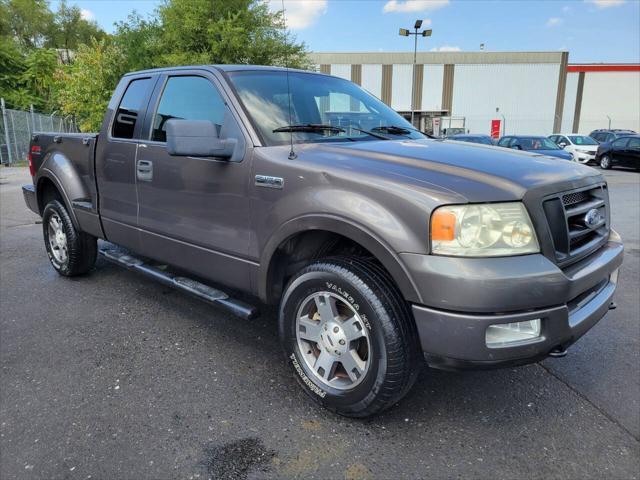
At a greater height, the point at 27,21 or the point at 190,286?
the point at 27,21

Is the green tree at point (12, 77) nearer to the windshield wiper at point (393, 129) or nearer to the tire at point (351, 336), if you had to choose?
the windshield wiper at point (393, 129)

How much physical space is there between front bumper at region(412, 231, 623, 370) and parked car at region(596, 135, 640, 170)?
73.4ft

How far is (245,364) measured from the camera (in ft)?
11.1

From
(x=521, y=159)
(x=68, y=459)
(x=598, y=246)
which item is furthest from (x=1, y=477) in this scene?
(x=598, y=246)

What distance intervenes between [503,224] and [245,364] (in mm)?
1939

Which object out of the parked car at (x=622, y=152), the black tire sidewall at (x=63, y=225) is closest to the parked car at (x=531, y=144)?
the parked car at (x=622, y=152)

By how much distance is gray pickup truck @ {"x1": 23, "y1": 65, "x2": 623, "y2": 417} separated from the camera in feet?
7.37

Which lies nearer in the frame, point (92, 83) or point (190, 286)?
point (190, 286)

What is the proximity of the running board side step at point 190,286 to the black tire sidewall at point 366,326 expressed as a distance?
1.02ft

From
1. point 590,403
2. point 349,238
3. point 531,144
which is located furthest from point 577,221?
point 531,144

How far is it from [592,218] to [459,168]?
87 cm

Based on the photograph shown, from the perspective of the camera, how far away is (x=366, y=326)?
8.21 ft

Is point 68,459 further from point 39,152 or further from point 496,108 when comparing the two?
point 496,108

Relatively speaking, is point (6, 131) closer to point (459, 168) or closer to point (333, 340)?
point (333, 340)
